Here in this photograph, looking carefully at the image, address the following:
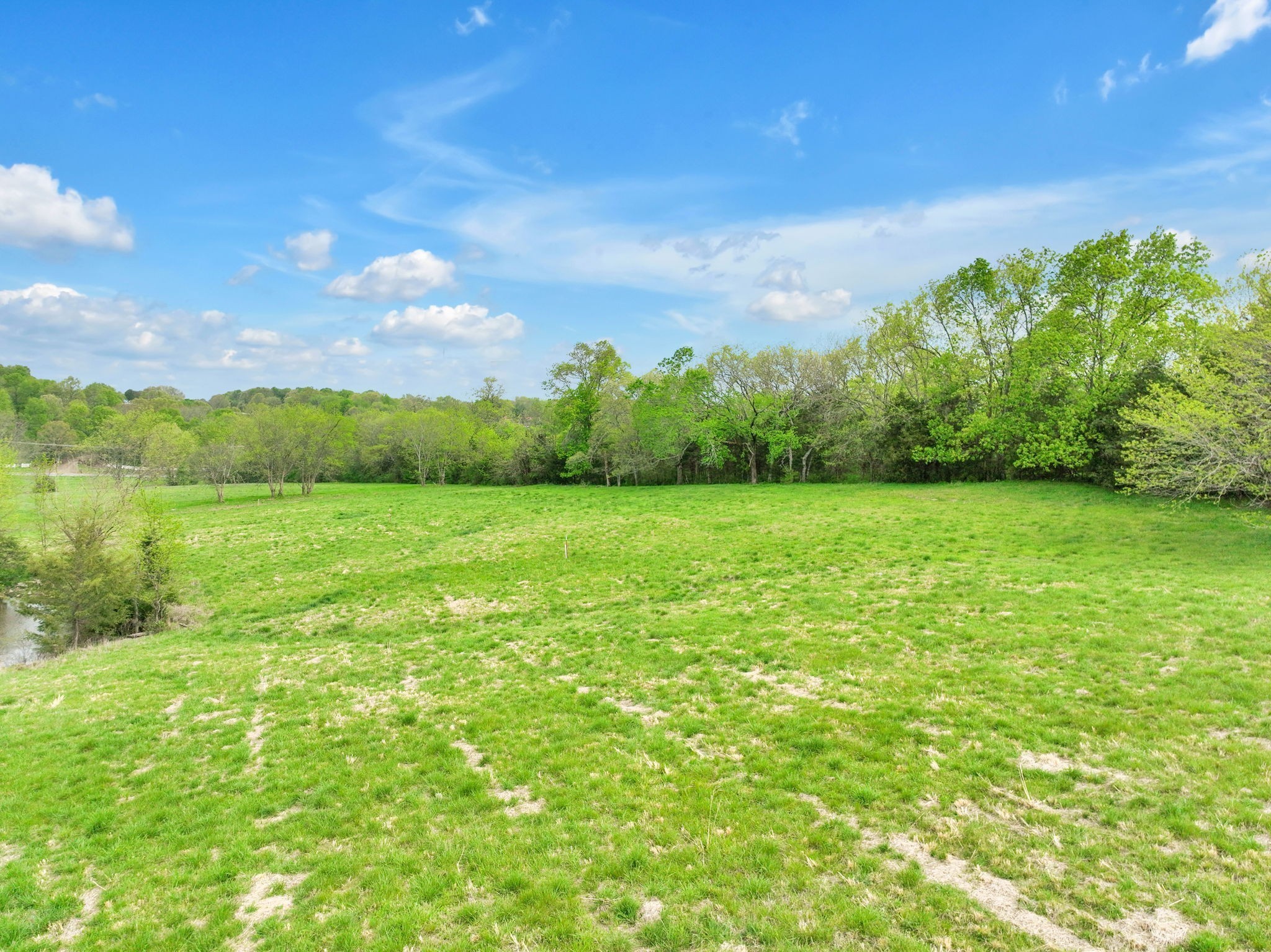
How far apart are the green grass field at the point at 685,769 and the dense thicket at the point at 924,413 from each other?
746 cm

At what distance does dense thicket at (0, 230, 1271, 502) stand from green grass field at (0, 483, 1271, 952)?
7456mm

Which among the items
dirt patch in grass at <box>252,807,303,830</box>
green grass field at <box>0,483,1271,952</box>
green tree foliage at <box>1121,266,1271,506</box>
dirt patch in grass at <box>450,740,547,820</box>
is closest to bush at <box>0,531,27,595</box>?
green grass field at <box>0,483,1271,952</box>

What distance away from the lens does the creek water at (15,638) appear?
59.2ft

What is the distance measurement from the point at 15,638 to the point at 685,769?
26.9m

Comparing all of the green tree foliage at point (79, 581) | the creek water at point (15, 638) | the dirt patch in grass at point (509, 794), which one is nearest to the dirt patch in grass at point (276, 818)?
the dirt patch in grass at point (509, 794)

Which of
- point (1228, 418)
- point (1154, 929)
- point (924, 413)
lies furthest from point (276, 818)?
point (924, 413)

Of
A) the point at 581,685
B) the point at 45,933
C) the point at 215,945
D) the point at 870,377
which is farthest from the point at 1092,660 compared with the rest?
the point at 870,377

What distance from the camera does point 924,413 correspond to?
143 ft

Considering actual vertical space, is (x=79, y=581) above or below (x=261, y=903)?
above

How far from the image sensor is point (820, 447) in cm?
5091

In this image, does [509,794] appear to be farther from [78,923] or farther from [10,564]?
[10,564]

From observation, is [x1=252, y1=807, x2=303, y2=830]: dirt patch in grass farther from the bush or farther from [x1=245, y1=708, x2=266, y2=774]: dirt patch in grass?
the bush

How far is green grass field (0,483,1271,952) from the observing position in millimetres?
5355

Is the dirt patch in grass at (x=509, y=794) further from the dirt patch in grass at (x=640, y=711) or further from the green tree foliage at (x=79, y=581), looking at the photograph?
the green tree foliage at (x=79, y=581)
